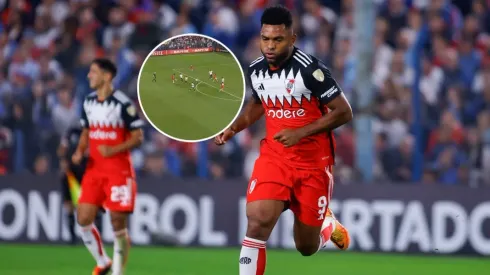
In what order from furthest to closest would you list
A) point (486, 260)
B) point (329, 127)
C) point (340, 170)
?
point (340, 170), point (486, 260), point (329, 127)

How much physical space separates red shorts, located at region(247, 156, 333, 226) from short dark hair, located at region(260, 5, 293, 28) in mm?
1117

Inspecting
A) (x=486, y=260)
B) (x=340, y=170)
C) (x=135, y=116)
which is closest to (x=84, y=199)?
(x=135, y=116)

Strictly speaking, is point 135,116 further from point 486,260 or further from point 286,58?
point 486,260

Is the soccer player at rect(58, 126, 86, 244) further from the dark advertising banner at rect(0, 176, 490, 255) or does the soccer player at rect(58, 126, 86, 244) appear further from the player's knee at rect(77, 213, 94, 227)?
the player's knee at rect(77, 213, 94, 227)

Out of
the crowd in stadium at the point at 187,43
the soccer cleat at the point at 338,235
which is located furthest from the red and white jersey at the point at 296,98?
the soccer cleat at the point at 338,235

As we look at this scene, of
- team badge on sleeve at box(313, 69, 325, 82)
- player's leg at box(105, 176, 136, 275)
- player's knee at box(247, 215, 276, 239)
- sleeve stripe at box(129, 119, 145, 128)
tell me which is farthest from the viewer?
sleeve stripe at box(129, 119, 145, 128)

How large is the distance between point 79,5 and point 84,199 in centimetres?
656

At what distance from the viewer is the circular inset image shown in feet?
25.9

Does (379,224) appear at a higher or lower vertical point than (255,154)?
lower

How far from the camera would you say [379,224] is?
14.0 meters

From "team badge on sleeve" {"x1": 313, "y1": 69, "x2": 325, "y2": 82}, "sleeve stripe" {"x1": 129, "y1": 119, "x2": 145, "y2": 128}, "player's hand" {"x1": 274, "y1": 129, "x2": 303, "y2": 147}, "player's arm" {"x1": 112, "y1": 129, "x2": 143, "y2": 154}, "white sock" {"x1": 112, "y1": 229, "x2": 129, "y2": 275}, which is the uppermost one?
"team badge on sleeve" {"x1": 313, "y1": 69, "x2": 325, "y2": 82}

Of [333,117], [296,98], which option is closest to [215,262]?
[296,98]

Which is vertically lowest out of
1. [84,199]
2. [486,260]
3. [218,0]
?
[486,260]

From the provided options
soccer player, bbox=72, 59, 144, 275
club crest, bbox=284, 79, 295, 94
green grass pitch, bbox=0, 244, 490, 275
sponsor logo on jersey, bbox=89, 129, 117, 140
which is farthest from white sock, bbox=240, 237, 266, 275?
green grass pitch, bbox=0, 244, 490, 275
